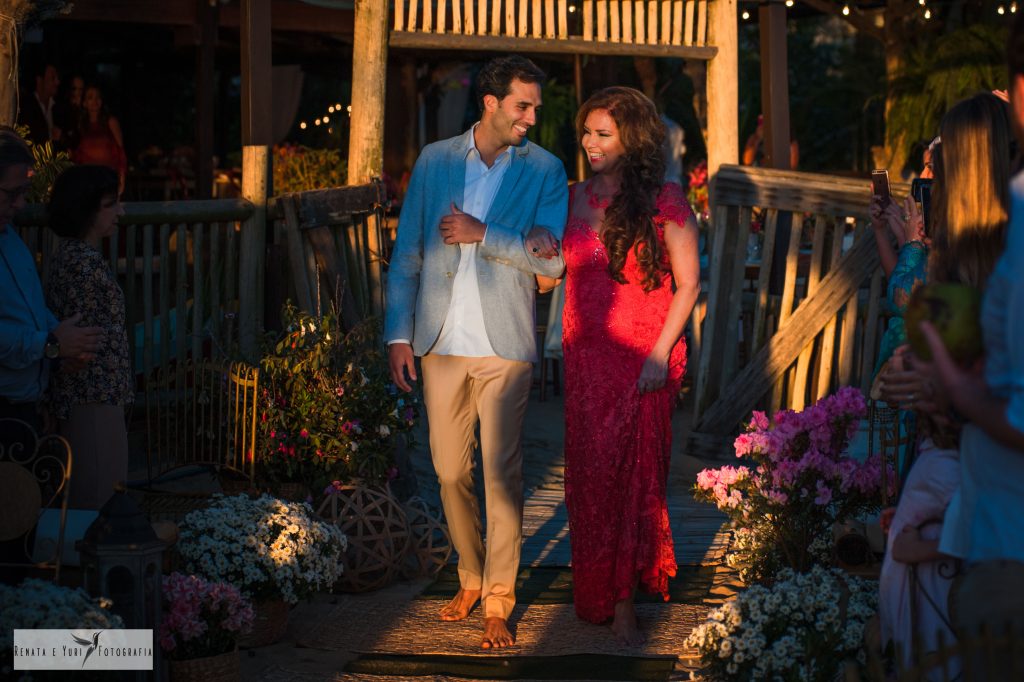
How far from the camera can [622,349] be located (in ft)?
17.3

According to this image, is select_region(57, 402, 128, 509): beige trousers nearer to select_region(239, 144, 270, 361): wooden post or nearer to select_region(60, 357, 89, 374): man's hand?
select_region(60, 357, 89, 374): man's hand

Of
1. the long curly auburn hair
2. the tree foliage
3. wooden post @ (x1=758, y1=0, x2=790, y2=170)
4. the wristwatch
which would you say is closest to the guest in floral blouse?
the wristwatch

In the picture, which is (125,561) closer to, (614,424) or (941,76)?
(614,424)

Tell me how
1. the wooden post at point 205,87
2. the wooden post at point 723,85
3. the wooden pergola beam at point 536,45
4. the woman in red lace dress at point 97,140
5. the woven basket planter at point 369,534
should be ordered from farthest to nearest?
the woman in red lace dress at point 97,140 → the wooden post at point 205,87 → the wooden post at point 723,85 → the wooden pergola beam at point 536,45 → the woven basket planter at point 369,534

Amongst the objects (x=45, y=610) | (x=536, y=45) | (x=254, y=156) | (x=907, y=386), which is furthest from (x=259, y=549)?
(x=536, y=45)

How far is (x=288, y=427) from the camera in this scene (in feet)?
19.9

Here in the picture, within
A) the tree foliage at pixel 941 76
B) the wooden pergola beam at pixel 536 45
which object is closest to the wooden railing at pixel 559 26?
the wooden pergola beam at pixel 536 45

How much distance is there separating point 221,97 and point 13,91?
458 inches

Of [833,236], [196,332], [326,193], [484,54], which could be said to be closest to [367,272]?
[326,193]

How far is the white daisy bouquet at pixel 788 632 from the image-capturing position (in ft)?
12.5

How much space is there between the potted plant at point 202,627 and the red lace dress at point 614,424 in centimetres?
141

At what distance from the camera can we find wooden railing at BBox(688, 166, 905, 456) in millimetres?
7562

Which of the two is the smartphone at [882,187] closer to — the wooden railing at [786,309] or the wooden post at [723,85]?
the wooden railing at [786,309]

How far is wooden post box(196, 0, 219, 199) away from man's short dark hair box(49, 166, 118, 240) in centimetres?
647
